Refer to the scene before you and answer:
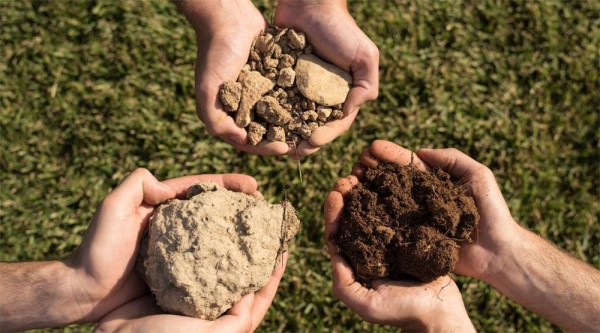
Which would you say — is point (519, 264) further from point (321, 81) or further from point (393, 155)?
point (321, 81)

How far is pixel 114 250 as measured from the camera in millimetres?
2793

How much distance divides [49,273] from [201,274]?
91 cm

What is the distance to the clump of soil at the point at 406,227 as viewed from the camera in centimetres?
299

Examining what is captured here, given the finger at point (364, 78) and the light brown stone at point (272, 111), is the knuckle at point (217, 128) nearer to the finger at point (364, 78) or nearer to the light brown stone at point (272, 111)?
the light brown stone at point (272, 111)

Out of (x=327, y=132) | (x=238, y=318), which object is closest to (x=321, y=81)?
(x=327, y=132)

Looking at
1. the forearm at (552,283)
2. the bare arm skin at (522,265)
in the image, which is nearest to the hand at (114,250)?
the bare arm skin at (522,265)

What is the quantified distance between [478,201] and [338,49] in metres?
1.28

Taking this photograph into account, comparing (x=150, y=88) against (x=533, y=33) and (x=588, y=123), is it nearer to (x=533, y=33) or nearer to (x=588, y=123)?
(x=533, y=33)

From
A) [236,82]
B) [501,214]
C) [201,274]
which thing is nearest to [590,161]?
[501,214]

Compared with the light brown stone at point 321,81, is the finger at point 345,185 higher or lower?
lower

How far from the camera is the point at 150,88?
4.61 meters

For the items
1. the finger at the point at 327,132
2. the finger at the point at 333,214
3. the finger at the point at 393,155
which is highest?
the finger at the point at 393,155

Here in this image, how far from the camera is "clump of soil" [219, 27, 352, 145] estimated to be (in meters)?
3.27

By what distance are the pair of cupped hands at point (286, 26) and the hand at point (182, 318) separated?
0.85 metres
